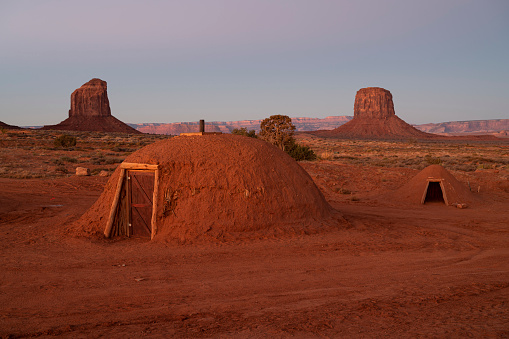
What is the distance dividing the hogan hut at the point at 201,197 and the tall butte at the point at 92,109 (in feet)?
295

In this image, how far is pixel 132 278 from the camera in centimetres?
664

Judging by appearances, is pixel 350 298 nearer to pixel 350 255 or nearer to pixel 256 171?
pixel 350 255

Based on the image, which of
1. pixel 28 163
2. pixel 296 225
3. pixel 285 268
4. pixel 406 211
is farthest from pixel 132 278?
pixel 28 163

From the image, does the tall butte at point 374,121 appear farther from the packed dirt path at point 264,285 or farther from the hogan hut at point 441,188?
the packed dirt path at point 264,285

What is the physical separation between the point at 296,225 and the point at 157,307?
4.74 meters

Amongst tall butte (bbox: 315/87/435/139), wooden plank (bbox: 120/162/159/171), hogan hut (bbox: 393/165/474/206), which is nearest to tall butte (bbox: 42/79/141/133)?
tall butte (bbox: 315/87/435/139)

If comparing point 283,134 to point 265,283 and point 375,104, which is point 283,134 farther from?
point 375,104

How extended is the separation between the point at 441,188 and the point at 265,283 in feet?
40.7

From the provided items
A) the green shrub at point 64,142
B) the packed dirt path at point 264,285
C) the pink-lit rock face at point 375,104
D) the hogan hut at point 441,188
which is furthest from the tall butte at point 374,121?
the packed dirt path at point 264,285

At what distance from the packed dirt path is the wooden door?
1.61 feet

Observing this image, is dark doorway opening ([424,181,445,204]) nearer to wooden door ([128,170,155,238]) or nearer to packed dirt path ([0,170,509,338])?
packed dirt path ([0,170,509,338])

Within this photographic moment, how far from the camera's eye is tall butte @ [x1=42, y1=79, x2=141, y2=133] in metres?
Answer: 95.7

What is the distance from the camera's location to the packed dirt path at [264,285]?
4.77 meters

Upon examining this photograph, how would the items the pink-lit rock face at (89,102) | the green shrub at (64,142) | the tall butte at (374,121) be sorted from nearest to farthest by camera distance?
the green shrub at (64,142), the pink-lit rock face at (89,102), the tall butte at (374,121)
